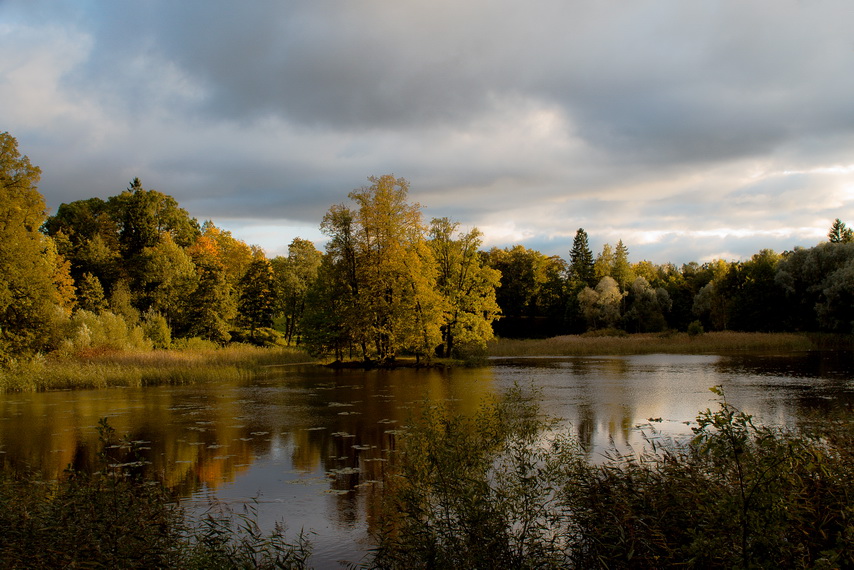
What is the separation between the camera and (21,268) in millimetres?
28281

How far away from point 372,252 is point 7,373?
20406 millimetres

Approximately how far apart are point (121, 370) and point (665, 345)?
40.1 meters

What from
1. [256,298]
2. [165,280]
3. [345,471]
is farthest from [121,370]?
[256,298]

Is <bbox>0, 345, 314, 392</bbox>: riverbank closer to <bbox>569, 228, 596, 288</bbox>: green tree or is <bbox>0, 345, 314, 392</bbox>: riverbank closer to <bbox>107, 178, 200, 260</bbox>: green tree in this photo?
<bbox>107, 178, 200, 260</bbox>: green tree

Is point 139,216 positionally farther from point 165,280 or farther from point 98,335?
point 98,335

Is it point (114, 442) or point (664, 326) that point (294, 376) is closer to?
point (114, 442)

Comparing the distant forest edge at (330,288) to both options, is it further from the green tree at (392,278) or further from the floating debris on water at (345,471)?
the floating debris on water at (345,471)

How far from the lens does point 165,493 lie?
834 cm

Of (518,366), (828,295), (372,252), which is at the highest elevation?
(372,252)

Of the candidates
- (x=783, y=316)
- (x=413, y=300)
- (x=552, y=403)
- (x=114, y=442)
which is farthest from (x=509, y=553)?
(x=783, y=316)

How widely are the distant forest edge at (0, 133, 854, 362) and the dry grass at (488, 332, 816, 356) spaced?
2.93 m

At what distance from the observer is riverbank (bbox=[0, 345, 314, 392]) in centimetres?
2697

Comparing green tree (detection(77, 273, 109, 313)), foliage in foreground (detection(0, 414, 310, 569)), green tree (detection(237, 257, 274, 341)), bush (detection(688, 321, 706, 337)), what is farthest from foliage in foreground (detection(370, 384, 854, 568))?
green tree (detection(237, 257, 274, 341))

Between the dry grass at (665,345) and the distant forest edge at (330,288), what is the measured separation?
9.62ft
